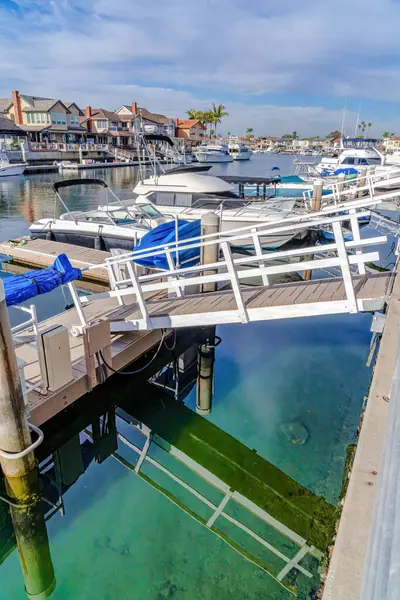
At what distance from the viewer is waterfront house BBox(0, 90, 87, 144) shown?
59469mm

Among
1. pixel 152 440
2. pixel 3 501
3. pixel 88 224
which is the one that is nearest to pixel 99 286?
pixel 88 224

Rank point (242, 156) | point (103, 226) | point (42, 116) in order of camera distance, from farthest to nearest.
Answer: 1. point (242, 156)
2. point (42, 116)
3. point (103, 226)

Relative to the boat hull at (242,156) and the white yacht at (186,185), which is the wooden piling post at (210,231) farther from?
the boat hull at (242,156)

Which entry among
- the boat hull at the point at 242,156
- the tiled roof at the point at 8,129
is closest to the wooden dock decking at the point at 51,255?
the tiled roof at the point at 8,129

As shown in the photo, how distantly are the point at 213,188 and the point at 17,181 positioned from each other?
2889 cm

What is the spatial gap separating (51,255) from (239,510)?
988 cm

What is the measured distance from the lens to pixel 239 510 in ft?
15.1

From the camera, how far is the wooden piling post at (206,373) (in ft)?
21.0

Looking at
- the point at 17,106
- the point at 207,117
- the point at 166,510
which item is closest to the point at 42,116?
the point at 17,106

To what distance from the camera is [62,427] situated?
5.84 metres

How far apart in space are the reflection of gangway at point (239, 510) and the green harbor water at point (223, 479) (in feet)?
0.06

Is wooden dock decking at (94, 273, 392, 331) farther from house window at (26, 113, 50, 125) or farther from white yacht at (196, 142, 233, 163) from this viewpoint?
house window at (26, 113, 50, 125)

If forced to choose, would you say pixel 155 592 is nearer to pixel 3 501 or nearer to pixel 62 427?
pixel 3 501

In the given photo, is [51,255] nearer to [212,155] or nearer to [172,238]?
[172,238]
